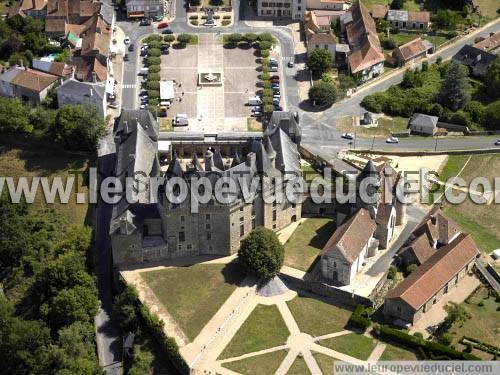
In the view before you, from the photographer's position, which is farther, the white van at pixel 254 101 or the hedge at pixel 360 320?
the white van at pixel 254 101

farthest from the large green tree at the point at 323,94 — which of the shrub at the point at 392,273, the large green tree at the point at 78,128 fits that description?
the shrub at the point at 392,273

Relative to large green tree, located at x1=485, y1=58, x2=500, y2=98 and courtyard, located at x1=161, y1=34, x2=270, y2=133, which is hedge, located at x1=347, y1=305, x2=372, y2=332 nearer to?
courtyard, located at x1=161, y1=34, x2=270, y2=133

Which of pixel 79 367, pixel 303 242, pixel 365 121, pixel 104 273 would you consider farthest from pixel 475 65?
pixel 79 367

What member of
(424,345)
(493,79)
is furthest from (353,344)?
(493,79)

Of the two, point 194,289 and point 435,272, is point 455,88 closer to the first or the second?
point 435,272

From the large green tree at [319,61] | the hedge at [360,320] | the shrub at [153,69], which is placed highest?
the large green tree at [319,61]

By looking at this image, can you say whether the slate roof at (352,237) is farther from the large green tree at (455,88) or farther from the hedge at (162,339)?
the large green tree at (455,88)

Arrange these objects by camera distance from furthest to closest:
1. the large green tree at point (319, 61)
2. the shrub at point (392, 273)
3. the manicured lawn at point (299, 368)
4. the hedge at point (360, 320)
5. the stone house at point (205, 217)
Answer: the large green tree at point (319, 61), the stone house at point (205, 217), the shrub at point (392, 273), the hedge at point (360, 320), the manicured lawn at point (299, 368)
